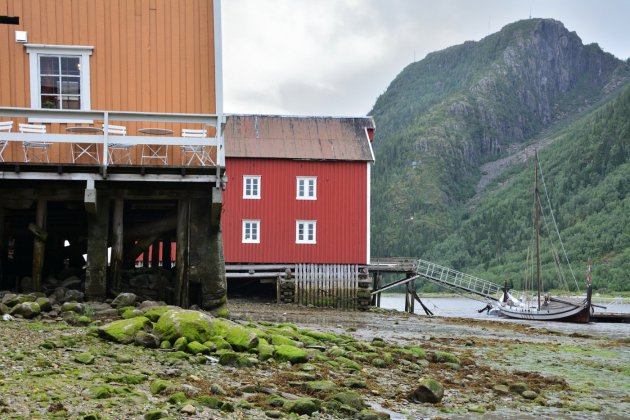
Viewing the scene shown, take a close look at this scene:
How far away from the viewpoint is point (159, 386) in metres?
10.8

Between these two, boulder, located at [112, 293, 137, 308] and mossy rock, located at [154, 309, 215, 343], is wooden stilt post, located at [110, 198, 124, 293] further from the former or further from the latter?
mossy rock, located at [154, 309, 215, 343]

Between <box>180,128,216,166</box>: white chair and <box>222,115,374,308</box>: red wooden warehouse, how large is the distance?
1900cm

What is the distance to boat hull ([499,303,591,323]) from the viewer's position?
41844 millimetres

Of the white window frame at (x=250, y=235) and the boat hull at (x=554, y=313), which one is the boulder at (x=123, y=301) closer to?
the white window frame at (x=250, y=235)

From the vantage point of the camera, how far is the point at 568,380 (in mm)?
16984

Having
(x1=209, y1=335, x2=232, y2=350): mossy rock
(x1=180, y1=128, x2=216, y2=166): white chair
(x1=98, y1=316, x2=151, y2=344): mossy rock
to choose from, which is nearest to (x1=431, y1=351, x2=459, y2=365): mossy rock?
(x1=209, y1=335, x2=232, y2=350): mossy rock

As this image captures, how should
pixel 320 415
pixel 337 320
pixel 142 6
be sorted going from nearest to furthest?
1. pixel 320 415
2. pixel 142 6
3. pixel 337 320

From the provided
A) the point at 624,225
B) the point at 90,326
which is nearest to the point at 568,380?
the point at 90,326

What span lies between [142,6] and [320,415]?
12.0 meters

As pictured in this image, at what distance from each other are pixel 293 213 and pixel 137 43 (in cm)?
1965

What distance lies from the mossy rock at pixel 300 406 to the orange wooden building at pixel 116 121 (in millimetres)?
7874

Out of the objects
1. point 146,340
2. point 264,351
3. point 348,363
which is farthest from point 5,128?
point 348,363

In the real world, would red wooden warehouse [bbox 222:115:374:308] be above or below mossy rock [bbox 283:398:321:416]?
above

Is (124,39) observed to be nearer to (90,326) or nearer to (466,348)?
(90,326)
